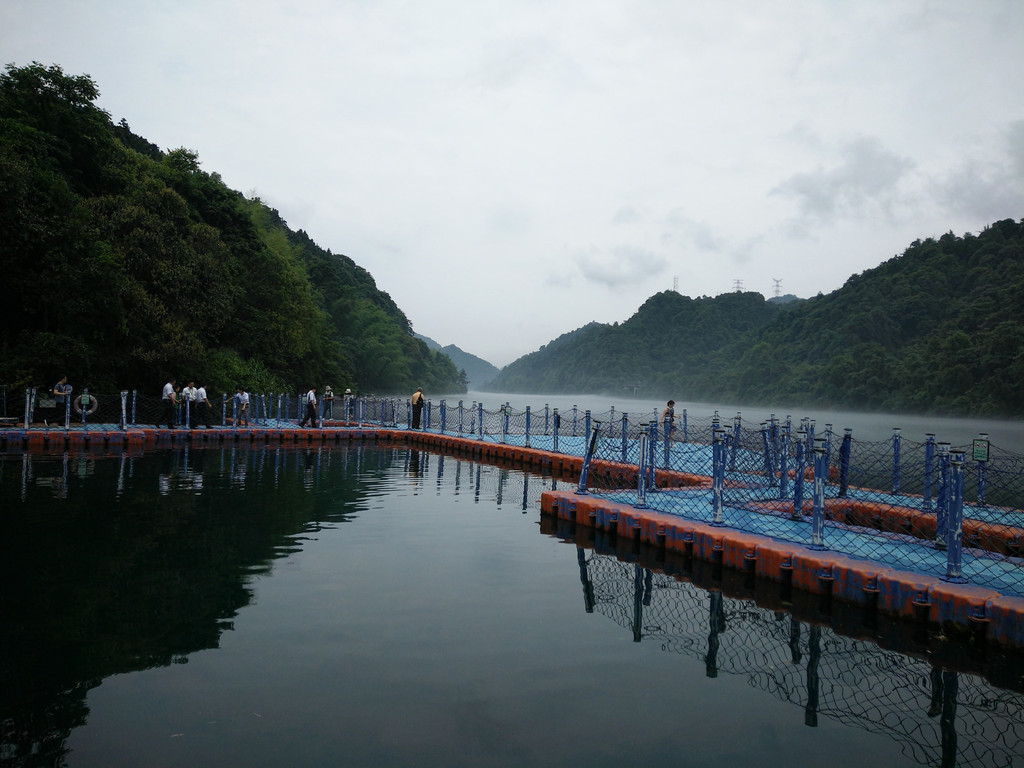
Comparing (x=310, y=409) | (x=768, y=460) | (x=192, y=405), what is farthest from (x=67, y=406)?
(x=768, y=460)

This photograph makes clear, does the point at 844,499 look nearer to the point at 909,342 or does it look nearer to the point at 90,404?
the point at 90,404

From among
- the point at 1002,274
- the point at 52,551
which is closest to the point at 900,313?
the point at 1002,274

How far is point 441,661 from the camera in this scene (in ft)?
23.1

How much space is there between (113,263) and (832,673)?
99.9ft

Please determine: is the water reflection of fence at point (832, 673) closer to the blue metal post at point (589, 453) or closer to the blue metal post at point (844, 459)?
the blue metal post at point (589, 453)

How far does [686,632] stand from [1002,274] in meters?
81.1

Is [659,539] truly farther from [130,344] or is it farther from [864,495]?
[130,344]

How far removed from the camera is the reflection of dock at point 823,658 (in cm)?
621

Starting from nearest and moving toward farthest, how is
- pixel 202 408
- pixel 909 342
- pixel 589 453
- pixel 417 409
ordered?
1. pixel 589 453
2. pixel 202 408
3. pixel 417 409
4. pixel 909 342

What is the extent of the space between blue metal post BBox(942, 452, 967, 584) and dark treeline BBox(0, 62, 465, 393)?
1137 inches

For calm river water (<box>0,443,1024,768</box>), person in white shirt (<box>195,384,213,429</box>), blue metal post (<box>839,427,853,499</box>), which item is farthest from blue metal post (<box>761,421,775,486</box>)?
person in white shirt (<box>195,384,213,429</box>)

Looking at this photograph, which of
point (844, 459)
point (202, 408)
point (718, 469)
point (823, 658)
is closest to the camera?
point (823, 658)

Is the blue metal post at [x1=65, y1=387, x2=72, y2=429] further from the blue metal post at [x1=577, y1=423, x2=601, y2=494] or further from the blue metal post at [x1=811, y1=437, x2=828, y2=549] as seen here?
the blue metal post at [x1=811, y1=437, x2=828, y2=549]

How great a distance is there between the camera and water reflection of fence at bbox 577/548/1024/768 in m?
6.12
